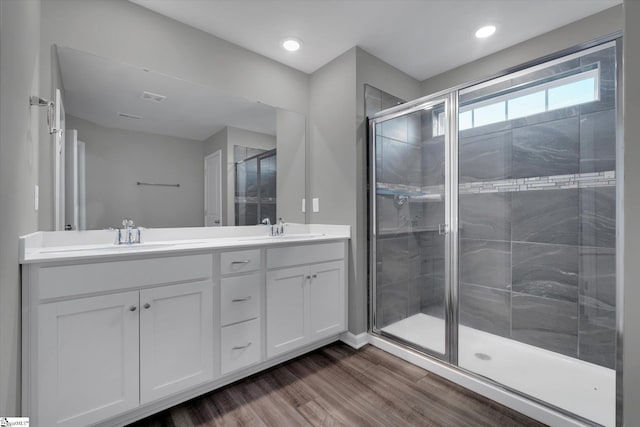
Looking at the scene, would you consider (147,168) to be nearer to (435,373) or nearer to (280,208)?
(280,208)

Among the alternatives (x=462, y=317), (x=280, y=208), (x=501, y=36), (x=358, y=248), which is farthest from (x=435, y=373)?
(x=501, y=36)

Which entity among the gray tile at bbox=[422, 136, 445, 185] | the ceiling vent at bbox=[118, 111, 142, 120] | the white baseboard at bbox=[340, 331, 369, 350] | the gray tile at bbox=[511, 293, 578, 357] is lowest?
the white baseboard at bbox=[340, 331, 369, 350]

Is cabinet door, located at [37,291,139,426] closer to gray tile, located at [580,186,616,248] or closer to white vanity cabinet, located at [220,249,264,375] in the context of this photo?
white vanity cabinet, located at [220,249,264,375]

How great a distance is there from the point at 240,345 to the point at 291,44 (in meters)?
2.32

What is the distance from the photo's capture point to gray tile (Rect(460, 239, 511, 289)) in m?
2.46

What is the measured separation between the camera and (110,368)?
135cm

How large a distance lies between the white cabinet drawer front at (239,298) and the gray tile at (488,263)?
1.75 meters

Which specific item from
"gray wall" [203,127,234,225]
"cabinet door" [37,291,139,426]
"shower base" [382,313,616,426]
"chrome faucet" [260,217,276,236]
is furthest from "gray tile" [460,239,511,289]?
"cabinet door" [37,291,139,426]

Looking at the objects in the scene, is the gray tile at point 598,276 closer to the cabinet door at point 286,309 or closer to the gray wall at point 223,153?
the cabinet door at point 286,309

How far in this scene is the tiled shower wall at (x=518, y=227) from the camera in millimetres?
2000

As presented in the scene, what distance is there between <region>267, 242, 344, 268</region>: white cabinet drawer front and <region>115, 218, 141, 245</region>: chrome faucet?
0.86 m

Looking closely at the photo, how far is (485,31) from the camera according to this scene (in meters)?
2.24

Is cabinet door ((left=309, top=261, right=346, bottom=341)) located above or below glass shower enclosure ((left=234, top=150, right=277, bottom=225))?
below

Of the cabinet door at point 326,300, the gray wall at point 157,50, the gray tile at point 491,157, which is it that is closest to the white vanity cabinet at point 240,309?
the cabinet door at point 326,300
